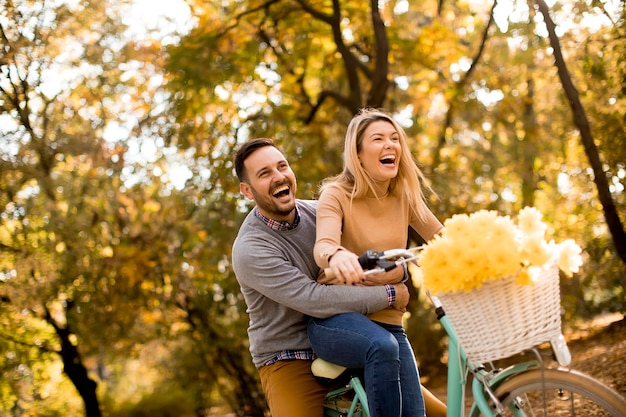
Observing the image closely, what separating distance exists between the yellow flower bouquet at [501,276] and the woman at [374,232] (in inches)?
21.1

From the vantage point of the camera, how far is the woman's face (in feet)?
10.1

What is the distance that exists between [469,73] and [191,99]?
3514 millimetres

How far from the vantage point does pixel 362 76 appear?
35.2 feet

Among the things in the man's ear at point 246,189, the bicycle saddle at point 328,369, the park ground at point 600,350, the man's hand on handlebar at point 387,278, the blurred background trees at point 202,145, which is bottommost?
the park ground at point 600,350

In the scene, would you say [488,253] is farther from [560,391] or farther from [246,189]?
[246,189]

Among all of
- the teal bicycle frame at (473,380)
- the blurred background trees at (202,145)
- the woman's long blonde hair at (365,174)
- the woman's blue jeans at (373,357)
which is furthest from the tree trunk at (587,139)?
the teal bicycle frame at (473,380)

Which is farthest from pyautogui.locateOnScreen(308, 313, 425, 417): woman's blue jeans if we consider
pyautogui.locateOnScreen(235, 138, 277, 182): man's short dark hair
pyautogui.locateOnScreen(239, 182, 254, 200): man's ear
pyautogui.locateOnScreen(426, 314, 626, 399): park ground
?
pyautogui.locateOnScreen(426, 314, 626, 399): park ground

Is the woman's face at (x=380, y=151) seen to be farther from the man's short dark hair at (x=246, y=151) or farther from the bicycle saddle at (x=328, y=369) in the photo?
the bicycle saddle at (x=328, y=369)

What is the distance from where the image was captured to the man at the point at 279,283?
3.00 m

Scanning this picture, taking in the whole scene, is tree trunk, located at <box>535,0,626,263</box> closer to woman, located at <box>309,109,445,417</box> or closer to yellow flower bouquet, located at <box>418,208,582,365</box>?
woman, located at <box>309,109,445,417</box>

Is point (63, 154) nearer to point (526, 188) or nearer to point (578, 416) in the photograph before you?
point (526, 188)

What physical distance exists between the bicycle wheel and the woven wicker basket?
0.17 metres

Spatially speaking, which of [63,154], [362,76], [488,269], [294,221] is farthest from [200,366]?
[488,269]

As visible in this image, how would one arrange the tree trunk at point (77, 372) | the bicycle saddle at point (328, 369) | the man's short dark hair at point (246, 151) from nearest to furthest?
1. the bicycle saddle at point (328, 369)
2. the man's short dark hair at point (246, 151)
3. the tree trunk at point (77, 372)
